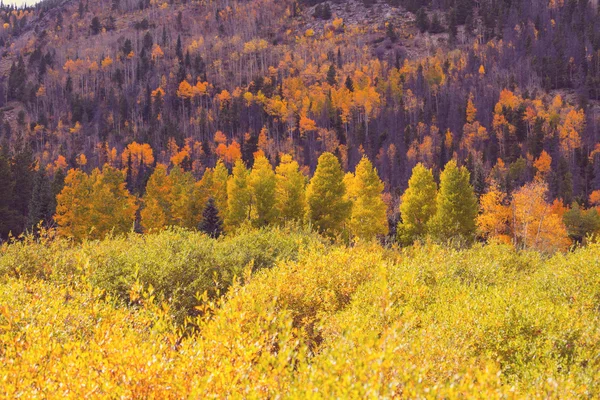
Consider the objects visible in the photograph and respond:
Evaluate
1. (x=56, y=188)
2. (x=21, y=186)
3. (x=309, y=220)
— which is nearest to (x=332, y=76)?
(x=21, y=186)

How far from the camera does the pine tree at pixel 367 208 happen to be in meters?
38.0

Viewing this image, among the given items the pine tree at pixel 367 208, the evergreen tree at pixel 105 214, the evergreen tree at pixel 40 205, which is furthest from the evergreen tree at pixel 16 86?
the pine tree at pixel 367 208

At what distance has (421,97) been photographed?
142 metres

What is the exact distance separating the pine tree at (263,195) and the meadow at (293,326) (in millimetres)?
14105

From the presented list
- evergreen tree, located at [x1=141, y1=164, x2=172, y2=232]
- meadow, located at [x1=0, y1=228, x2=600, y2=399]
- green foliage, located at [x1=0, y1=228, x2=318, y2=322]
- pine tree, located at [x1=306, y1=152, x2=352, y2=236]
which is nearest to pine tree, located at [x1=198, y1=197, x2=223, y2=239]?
evergreen tree, located at [x1=141, y1=164, x2=172, y2=232]

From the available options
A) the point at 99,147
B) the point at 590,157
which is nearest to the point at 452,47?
the point at 590,157

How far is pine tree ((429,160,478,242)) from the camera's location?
37.8 m

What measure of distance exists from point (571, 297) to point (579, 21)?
711 ft

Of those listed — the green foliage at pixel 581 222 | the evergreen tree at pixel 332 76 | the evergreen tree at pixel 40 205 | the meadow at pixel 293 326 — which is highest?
the evergreen tree at pixel 332 76

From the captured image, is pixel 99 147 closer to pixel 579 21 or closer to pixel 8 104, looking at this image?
pixel 8 104

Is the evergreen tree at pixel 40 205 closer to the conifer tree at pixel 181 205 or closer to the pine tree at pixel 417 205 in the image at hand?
the conifer tree at pixel 181 205

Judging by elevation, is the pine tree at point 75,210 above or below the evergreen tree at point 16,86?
below

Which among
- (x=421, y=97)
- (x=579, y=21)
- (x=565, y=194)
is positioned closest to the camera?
(x=565, y=194)

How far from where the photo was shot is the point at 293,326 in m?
13.8
